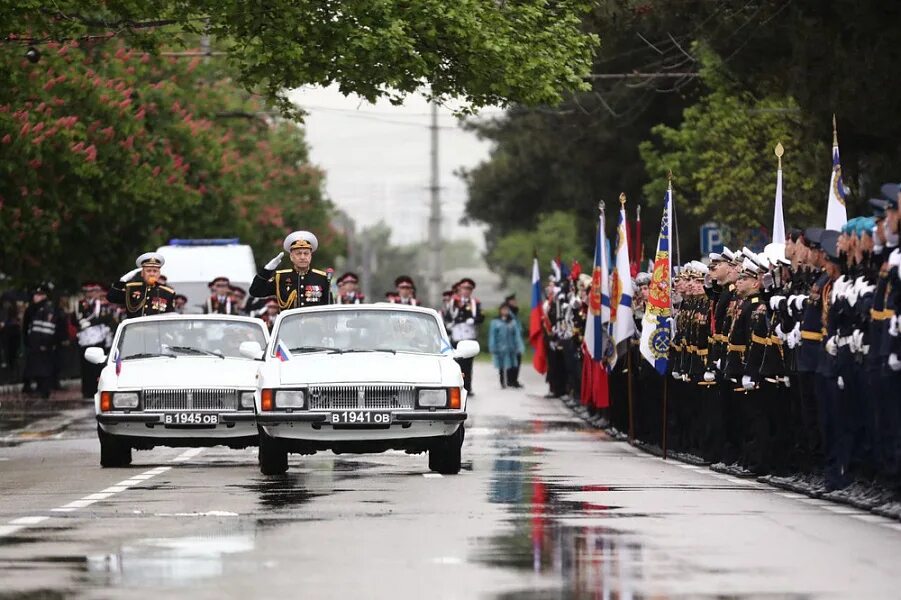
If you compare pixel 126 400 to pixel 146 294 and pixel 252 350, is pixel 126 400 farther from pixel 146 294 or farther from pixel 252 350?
pixel 146 294

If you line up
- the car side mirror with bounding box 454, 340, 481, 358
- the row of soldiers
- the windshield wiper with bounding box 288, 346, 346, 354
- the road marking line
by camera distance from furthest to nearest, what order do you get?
the car side mirror with bounding box 454, 340, 481, 358, the windshield wiper with bounding box 288, 346, 346, 354, the row of soldiers, the road marking line

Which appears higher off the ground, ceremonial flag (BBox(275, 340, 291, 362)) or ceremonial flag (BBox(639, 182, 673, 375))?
ceremonial flag (BBox(639, 182, 673, 375))

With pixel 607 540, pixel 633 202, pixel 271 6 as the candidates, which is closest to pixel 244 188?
pixel 633 202

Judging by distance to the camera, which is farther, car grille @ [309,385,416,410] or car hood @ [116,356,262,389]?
car hood @ [116,356,262,389]

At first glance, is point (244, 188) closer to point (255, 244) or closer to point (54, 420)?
point (255, 244)

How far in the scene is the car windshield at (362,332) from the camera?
2085 centimetres

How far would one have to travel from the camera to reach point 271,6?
27391 millimetres

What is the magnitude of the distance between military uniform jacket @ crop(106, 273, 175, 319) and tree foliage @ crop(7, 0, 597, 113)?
269 centimetres

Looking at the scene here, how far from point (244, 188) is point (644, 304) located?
141 ft

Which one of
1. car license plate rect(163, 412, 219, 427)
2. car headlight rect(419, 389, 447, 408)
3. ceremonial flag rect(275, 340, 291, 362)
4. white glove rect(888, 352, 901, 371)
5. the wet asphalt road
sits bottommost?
the wet asphalt road

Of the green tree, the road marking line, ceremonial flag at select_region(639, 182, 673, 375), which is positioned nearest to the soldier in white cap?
ceremonial flag at select_region(639, 182, 673, 375)

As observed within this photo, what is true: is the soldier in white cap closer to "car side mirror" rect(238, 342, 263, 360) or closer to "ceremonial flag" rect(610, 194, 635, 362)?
"car side mirror" rect(238, 342, 263, 360)

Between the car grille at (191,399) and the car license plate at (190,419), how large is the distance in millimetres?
84

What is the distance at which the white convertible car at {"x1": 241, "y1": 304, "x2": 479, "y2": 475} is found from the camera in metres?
19.8
